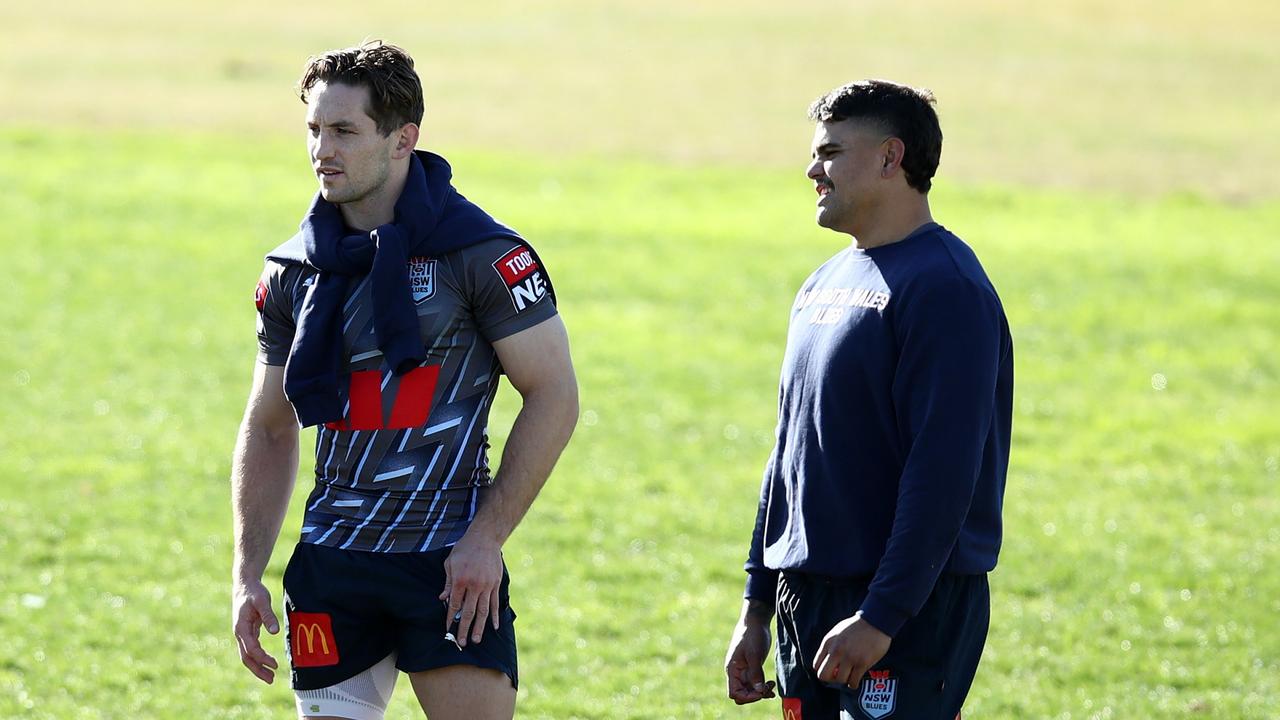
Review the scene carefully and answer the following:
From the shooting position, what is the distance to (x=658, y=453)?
1123 cm

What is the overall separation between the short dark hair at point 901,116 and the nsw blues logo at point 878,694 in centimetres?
119

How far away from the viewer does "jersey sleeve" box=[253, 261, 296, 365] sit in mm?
4262

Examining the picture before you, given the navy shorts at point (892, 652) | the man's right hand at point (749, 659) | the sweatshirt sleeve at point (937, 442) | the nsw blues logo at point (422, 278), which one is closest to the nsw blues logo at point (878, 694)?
the navy shorts at point (892, 652)

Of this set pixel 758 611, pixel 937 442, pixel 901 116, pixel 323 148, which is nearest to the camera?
pixel 937 442

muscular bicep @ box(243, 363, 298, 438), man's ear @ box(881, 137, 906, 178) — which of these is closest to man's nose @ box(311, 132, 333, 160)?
muscular bicep @ box(243, 363, 298, 438)

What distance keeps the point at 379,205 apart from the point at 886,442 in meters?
1.44

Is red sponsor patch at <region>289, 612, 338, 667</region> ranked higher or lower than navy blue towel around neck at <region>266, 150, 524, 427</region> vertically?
lower

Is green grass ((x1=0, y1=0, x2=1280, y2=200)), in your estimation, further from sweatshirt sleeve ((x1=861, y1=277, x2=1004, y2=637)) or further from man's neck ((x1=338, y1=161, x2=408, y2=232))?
sweatshirt sleeve ((x1=861, y1=277, x2=1004, y2=637))

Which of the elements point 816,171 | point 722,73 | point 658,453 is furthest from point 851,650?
point 722,73

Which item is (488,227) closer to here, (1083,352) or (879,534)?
(879,534)

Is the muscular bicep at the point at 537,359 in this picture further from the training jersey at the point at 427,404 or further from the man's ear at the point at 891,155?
the man's ear at the point at 891,155

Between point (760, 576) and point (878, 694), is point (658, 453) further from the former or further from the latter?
point (878, 694)

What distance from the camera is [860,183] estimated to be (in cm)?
391

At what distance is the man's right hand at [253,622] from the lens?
13.6 ft
